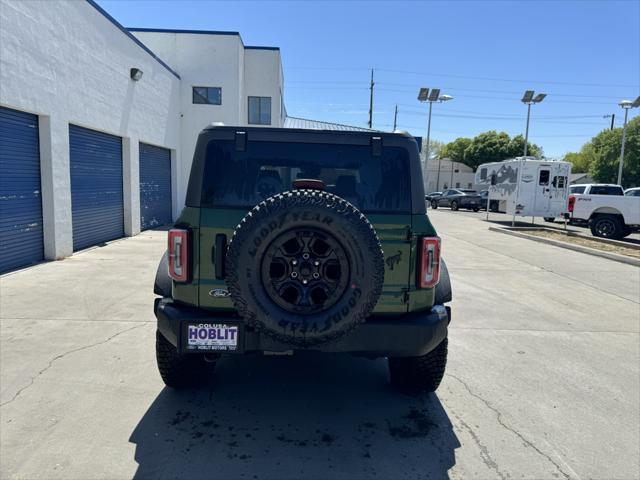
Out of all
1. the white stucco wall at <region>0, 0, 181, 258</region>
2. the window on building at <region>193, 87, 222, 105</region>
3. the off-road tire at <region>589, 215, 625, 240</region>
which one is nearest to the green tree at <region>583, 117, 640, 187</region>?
the off-road tire at <region>589, 215, 625, 240</region>

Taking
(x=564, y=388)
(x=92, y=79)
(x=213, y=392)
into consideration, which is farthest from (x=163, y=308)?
(x=92, y=79)

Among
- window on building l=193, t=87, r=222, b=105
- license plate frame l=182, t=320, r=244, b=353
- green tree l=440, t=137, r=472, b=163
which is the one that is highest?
green tree l=440, t=137, r=472, b=163

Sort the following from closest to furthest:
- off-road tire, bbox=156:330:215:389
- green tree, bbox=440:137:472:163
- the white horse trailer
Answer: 1. off-road tire, bbox=156:330:215:389
2. the white horse trailer
3. green tree, bbox=440:137:472:163

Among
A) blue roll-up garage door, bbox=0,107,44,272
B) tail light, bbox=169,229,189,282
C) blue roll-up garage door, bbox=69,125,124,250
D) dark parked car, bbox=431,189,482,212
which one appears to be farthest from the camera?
dark parked car, bbox=431,189,482,212

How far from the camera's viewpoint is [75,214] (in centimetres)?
1021

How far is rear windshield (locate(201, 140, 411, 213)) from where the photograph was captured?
3012 millimetres

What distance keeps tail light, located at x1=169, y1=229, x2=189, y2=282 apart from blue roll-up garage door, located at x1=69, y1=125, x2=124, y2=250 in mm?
8610

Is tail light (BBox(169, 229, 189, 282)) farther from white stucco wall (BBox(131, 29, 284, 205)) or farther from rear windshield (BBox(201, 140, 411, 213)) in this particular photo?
white stucco wall (BBox(131, 29, 284, 205))

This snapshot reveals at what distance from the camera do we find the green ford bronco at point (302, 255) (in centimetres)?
250

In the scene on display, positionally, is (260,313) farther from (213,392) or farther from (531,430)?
(531,430)

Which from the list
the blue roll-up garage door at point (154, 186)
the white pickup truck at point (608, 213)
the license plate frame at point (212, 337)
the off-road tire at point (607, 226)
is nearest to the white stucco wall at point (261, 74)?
the blue roll-up garage door at point (154, 186)

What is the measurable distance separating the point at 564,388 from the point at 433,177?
66.1 m

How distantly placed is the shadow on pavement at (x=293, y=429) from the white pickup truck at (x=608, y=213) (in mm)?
15165

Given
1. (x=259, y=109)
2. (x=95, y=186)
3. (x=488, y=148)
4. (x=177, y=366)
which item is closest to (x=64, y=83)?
(x=95, y=186)
